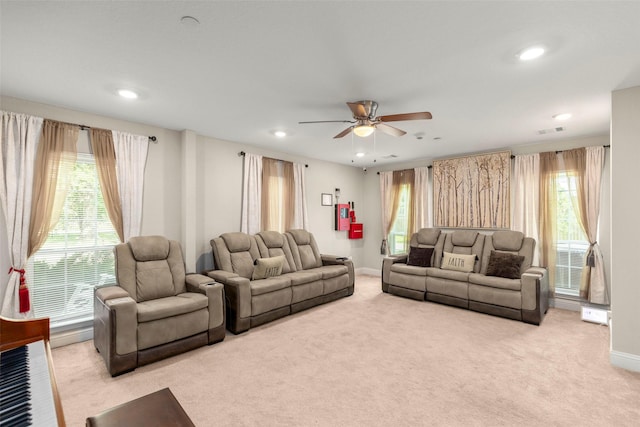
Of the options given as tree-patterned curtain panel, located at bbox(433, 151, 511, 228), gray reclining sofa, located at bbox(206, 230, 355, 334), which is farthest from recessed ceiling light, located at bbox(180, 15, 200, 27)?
tree-patterned curtain panel, located at bbox(433, 151, 511, 228)

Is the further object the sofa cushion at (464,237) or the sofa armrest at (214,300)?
the sofa cushion at (464,237)

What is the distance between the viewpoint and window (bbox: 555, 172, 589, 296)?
4469mm

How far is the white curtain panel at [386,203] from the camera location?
6.60 meters

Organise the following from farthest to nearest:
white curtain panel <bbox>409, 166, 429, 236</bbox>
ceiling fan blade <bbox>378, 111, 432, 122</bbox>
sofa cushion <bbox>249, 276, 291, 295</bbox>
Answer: white curtain panel <bbox>409, 166, 429, 236</bbox>, sofa cushion <bbox>249, 276, 291, 295</bbox>, ceiling fan blade <bbox>378, 111, 432, 122</bbox>

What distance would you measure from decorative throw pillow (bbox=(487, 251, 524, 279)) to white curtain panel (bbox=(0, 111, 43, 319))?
5.72 metres

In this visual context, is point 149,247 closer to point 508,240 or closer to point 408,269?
point 408,269

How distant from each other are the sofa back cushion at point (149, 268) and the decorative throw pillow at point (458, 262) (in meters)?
4.03

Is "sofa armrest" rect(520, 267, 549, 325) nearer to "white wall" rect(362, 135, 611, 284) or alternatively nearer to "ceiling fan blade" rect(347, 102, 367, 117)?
"white wall" rect(362, 135, 611, 284)

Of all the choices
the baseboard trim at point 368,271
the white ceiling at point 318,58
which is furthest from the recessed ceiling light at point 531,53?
the baseboard trim at point 368,271

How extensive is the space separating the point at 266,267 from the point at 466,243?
341 centimetres

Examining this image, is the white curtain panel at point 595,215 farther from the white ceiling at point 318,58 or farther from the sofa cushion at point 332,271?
the sofa cushion at point 332,271

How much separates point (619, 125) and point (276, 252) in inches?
171

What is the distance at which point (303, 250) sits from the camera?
207 inches

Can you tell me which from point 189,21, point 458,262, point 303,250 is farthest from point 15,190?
point 458,262
